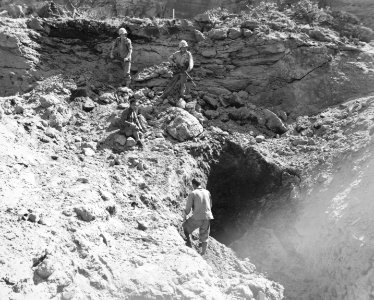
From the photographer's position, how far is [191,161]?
948cm

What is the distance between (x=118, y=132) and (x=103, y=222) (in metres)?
3.01

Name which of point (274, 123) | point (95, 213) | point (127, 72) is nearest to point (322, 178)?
point (274, 123)

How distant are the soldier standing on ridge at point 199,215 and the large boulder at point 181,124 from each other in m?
2.32

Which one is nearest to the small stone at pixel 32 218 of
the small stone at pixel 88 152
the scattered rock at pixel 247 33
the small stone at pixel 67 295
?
the small stone at pixel 67 295

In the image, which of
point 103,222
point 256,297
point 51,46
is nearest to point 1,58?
point 51,46

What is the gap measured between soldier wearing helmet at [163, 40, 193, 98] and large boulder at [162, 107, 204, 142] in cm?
75

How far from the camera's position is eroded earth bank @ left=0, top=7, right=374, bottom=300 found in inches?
245

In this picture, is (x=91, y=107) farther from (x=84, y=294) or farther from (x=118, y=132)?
(x=84, y=294)

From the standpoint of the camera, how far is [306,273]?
804 centimetres

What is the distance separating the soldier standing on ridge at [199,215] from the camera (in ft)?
25.6

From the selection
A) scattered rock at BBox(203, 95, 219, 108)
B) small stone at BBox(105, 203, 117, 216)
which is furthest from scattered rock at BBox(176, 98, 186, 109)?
small stone at BBox(105, 203, 117, 216)

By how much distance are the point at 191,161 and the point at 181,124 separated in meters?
1.01

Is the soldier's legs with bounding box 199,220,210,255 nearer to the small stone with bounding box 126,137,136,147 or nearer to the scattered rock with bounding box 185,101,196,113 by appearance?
the small stone with bounding box 126,137,136,147

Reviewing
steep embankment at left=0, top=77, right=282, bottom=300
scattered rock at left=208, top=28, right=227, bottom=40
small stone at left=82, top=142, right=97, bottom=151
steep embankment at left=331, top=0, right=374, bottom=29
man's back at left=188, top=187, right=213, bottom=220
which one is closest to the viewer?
steep embankment at left=0, top=77, right=282, bottom=300
